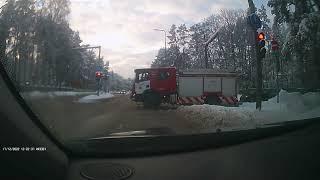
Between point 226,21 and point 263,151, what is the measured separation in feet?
4.01

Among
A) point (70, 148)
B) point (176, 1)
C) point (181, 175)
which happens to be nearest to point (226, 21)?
point (176, 1)

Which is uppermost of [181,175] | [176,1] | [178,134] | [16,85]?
[176,1]

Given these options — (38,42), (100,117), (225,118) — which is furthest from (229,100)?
(38,42)

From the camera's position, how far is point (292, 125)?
4328 millimetres

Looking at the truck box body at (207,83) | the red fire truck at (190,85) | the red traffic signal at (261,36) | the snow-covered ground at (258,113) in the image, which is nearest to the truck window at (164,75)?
the red fire truck at (190,85)

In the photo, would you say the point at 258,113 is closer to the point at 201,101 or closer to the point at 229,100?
the point at 229,100

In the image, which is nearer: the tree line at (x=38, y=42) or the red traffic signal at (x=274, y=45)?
the tree line at (x=38, y=42)

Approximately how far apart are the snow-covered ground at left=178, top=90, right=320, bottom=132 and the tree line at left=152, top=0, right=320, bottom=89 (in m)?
0.14

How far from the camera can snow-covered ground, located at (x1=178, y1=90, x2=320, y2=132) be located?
421cm

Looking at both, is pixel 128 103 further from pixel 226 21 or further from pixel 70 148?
pixel 226 21

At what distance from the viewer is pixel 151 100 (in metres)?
4.47

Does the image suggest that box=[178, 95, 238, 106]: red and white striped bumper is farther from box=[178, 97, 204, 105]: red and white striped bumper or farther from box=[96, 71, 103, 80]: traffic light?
box=[96, 71, 103, 80]: traffic light

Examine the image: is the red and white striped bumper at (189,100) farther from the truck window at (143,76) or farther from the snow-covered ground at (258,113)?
the truck window at (143,76)

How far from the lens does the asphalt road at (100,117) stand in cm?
402
